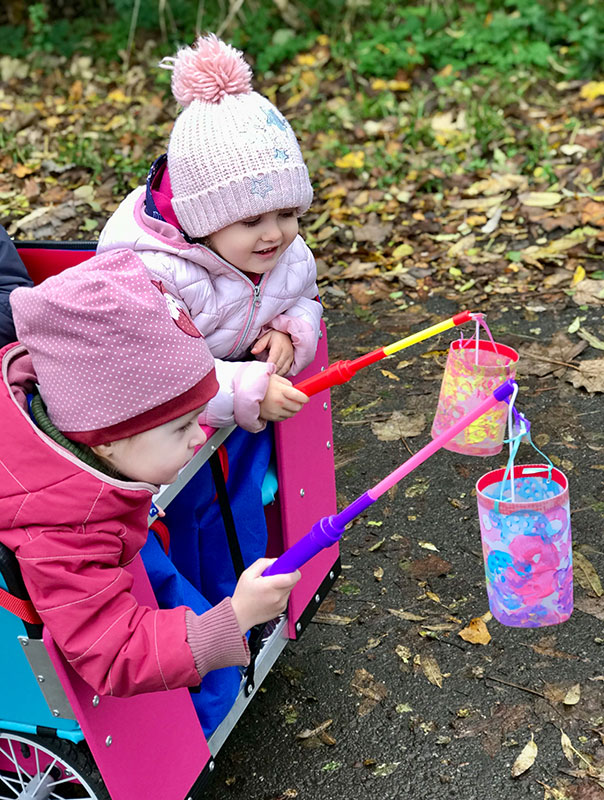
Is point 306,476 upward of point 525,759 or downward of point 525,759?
upward

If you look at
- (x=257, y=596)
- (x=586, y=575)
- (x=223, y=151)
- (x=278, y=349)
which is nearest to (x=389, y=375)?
(x=586, y=575)

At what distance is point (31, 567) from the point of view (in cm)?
142

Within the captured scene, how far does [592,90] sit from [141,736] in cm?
508

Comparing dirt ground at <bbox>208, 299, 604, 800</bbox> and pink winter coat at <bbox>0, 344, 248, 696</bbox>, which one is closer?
pink winter coat at <bbox>0, 344, 248, 696</bbox>

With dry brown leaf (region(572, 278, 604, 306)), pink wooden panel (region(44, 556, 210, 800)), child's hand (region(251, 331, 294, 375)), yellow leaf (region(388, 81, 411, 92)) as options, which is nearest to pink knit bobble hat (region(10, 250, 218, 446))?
pink wooden panel (region(44, 556, 210, 800))

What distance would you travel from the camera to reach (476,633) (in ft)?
8.26

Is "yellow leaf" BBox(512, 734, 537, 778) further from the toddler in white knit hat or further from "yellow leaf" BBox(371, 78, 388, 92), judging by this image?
"yellow leaf" BBox(371, 78, 388, 92)

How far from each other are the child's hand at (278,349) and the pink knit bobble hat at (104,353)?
64cm

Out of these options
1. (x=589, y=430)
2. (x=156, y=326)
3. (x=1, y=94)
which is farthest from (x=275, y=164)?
(x=1, y=94)

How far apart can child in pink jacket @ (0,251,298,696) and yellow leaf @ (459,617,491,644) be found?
3.63ft

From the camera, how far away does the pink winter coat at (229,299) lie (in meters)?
1.98

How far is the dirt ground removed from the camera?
7.12 feet

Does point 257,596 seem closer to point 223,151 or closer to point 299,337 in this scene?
point 299,337

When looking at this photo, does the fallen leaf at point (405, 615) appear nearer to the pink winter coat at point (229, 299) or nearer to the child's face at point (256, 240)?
the pink winter coat at point (229, 299)
